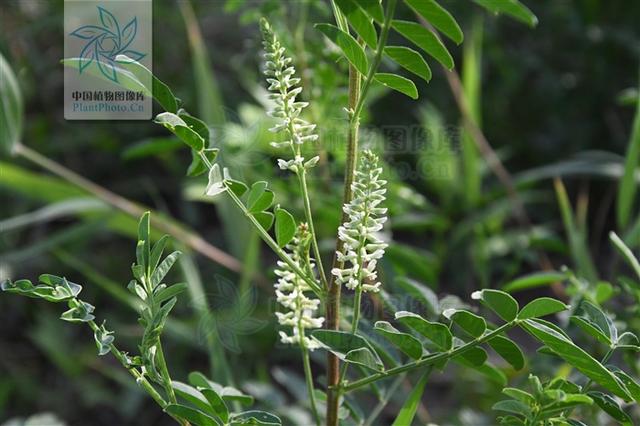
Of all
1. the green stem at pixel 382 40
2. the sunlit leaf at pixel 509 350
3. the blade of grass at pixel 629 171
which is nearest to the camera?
the green stem at pixel 382 40

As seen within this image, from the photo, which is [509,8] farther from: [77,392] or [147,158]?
[147,158]

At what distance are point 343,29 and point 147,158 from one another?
1.45m

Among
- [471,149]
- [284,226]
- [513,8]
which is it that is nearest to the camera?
[513,8]

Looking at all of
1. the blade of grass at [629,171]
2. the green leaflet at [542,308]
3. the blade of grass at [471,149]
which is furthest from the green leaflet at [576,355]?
the blade of grass at [471,149]

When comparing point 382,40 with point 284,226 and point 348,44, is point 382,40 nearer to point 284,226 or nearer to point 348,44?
point 348,44

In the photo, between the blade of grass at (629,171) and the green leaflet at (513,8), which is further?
the blade of grass at (629,171)

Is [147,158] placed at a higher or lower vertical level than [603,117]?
lower

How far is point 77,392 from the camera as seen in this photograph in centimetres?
162

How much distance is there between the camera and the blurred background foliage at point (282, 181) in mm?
1257

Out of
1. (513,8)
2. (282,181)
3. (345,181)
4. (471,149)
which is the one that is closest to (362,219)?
(345,181)

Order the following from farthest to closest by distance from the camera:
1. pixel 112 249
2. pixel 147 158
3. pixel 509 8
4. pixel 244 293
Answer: pixel 147 158
pixel 112 249
pixel 244 293
pixel 509 8

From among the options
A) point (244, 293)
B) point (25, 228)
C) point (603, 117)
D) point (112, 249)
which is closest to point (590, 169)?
point (603, 117)

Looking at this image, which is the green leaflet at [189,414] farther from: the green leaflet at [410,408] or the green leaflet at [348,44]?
the green leaflet at [348,44]

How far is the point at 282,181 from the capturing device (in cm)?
124
